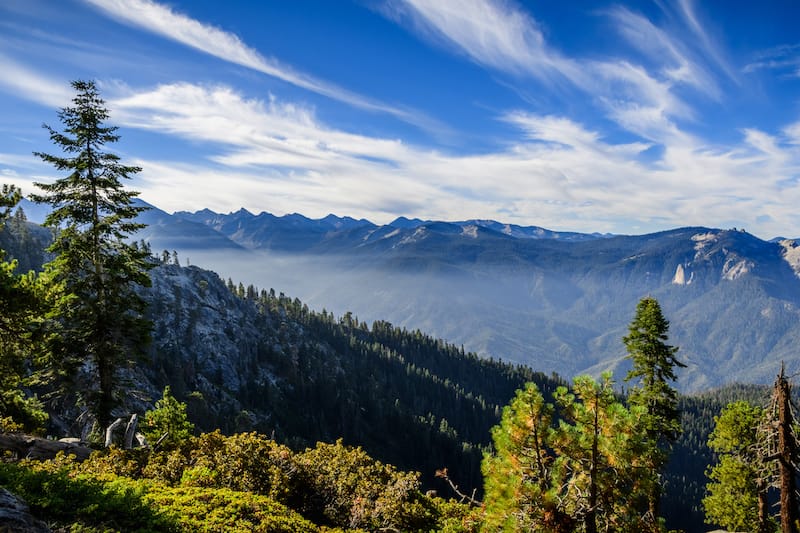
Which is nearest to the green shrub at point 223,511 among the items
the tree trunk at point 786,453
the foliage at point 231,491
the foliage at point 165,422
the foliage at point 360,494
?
the foliage at point 231,491

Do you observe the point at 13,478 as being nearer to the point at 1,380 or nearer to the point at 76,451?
the point at 76,451

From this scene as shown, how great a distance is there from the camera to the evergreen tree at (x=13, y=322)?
18.9 meters

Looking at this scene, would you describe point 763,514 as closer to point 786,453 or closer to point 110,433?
point 786,453

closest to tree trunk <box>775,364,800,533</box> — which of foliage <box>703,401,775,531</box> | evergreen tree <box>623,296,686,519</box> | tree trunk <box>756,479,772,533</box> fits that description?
evergreen tree <box>623,296,686,519</box>

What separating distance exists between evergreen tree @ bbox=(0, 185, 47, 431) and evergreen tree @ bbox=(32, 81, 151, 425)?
5.42 ft

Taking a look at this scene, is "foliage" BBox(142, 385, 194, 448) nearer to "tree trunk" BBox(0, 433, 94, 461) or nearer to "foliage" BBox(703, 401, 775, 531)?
"tree trunk" BBox(0, 433, 94, 461)

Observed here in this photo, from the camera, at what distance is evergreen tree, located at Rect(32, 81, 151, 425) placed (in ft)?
76.9

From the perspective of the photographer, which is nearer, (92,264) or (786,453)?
(786,453)

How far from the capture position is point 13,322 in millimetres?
20047

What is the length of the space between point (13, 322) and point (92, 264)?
5868 millimetres

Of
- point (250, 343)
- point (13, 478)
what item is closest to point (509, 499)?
point (13, 478)

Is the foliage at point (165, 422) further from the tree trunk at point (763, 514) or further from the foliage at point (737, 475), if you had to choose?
the tree trunk at point (763, 514)

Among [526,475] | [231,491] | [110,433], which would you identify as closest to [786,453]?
[526,475]

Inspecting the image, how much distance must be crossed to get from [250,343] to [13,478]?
592 feet
